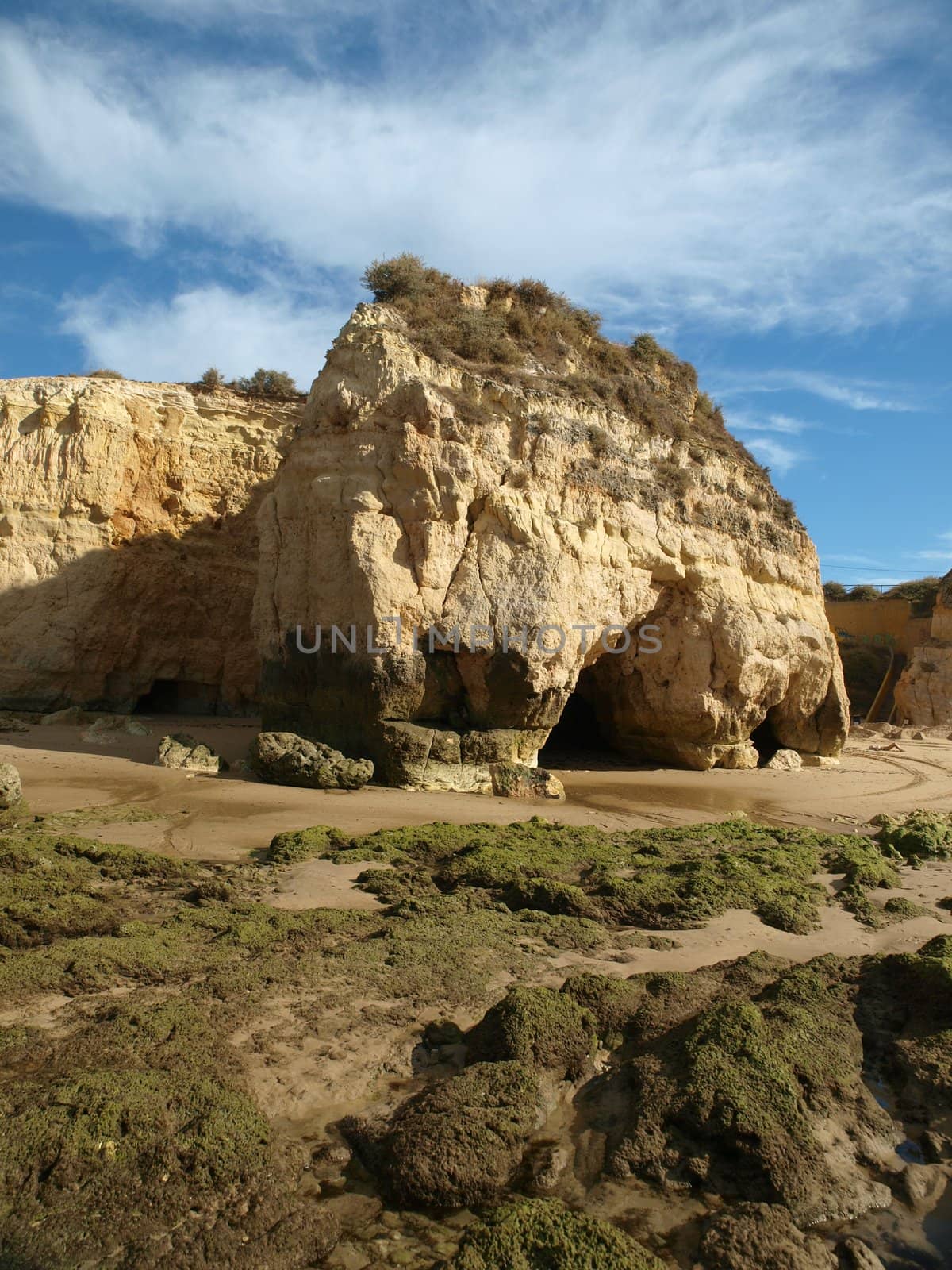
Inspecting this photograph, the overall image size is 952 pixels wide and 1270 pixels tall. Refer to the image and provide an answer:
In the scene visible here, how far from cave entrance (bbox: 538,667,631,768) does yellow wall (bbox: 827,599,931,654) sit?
1960 cm

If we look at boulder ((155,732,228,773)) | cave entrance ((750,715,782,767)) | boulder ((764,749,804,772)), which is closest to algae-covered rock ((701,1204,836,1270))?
boulder ((155,732,228,773))

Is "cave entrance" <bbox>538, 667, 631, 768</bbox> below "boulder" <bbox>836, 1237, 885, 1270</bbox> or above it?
above

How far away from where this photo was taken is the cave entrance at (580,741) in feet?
A: 48.6

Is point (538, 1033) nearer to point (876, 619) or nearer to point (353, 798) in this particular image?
point (353, 798)

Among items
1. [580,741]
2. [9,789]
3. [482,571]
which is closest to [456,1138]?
[9,789]

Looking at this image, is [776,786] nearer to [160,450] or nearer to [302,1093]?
[302,1093]

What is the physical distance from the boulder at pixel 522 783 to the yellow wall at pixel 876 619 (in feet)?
82.2

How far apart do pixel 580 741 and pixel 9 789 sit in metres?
11.2

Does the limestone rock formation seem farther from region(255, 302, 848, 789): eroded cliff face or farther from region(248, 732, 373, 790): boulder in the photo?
region(248, 732, 373, 790): boulder

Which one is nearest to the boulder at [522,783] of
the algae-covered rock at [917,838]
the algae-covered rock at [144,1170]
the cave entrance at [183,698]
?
the algae-covered rock at [917,838]

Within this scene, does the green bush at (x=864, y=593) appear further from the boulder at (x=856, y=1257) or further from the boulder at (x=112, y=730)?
the boulder at (x=856, y=1257)

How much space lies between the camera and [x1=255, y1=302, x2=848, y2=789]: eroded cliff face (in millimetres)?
11156

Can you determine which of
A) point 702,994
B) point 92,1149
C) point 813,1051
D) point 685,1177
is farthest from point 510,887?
point 92,1149

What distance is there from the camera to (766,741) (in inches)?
648
